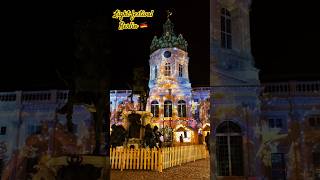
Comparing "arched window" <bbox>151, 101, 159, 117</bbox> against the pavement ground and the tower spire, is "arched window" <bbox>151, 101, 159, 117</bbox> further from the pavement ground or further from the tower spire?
the pavement ground

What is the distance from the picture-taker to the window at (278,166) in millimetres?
16203

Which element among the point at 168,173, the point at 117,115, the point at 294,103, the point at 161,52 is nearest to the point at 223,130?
the point at 168,173

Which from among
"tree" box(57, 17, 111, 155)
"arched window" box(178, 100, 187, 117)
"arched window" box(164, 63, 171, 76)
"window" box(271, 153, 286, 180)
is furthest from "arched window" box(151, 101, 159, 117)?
"tree" box(57, 17, 111, 155)

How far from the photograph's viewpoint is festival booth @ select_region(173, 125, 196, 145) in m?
36.1

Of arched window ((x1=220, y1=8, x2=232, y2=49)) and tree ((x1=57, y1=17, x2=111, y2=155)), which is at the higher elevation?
arched window ((x1=220, y1=8, x2=232, y2=49))

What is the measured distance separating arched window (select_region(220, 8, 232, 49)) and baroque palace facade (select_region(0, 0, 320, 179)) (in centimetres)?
5

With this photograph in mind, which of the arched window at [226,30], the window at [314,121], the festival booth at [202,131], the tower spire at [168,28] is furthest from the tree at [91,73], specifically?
the tower spire at [168,28]

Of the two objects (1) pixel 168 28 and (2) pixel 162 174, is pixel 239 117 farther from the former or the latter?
(1) pixel 168 28

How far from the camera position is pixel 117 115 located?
3709cm

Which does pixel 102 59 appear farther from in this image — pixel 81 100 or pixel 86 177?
pixel 86 177

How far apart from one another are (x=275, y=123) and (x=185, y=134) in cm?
2023

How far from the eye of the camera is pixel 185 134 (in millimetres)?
36531

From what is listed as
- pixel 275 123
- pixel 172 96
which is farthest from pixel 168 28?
pixel 275 123

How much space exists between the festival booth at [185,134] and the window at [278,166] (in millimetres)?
19729
